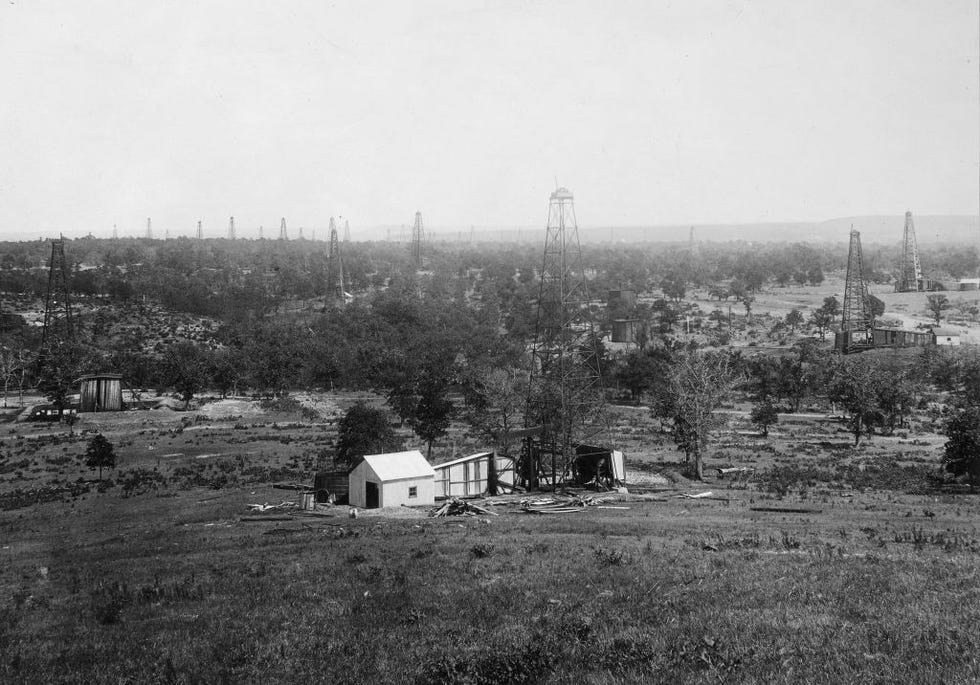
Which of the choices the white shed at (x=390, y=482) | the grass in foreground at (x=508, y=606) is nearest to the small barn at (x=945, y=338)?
the grass in foreground at (x=508, y=606)

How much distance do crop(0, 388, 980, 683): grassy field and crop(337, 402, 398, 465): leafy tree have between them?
428 centimetres

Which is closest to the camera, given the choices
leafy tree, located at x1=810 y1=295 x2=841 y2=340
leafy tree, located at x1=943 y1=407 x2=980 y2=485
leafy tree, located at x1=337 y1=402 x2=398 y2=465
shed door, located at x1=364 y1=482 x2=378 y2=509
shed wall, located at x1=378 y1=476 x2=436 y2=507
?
shed wall, located at x1=378 y1=476 x2=436 y2=507

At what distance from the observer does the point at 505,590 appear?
46.0ft

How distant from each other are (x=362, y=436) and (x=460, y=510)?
9.98 metres

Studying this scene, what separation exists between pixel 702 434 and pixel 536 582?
2433 centimetres

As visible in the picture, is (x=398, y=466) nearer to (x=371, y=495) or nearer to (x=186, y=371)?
(x=371, y=495)

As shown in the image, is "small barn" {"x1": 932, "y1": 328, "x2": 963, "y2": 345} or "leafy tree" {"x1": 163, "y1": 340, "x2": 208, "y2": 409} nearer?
"leafy tree" {"x1": 163, "y1": 340, "x2": 208, "y2": 409}

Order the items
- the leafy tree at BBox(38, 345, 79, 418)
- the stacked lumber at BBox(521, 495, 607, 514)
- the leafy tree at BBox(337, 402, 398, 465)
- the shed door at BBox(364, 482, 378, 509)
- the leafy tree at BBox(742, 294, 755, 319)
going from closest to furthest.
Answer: the stacked lumber at BBox(521, 495, 607, 514), the shed door at BBox(364, 482, 378, 509), the leafy tree at BBox(337, 402, 398, 465), the leafy tree at BBox(38, 345, 79, 418), the leafy tree at BBox(742, 294, 755, 319)

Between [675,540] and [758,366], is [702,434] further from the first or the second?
[758,366]

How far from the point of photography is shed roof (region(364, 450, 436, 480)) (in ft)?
96.0

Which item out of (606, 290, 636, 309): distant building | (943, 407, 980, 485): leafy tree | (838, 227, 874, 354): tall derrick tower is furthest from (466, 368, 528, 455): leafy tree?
(606, 290, 636, 309): distant building

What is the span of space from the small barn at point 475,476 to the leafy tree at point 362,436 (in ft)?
14.0

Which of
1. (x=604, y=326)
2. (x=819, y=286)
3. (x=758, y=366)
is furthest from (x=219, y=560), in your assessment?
(x=819, y=286)

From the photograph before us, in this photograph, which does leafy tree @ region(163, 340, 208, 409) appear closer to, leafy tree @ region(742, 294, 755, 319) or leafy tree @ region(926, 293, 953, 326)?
leafy tree @ region(742, 294, 755, 319)
